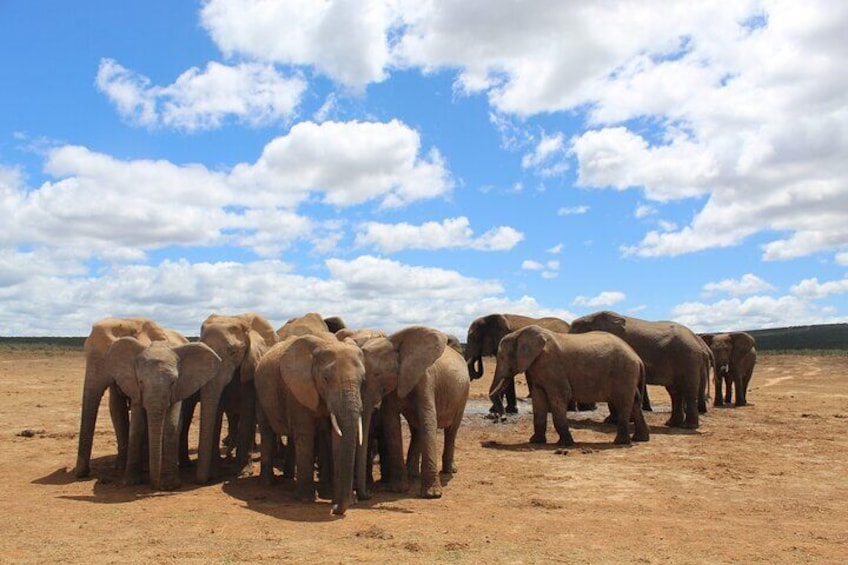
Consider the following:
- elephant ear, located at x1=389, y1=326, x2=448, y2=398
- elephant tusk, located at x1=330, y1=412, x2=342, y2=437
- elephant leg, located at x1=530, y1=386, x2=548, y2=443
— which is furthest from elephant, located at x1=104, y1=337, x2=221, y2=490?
elephant leg, located at x1=530, y1=386, x2=548, y2=443

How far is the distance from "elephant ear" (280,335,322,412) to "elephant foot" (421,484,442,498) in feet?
6.63

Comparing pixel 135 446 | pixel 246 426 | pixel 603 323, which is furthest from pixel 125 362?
pixel 603 323

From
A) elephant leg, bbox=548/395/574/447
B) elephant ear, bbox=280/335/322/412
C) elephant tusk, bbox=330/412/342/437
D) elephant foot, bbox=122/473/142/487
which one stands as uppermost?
elephant ear, bbox=280/335/322/412

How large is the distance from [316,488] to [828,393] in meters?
30.1

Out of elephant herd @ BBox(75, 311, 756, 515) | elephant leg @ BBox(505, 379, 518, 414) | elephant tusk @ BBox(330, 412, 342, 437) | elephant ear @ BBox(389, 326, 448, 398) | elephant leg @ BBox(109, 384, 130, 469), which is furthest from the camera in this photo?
elephant leg @ BBox(505, 379, 518, 414)

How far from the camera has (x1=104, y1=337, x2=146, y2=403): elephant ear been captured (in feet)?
37.0

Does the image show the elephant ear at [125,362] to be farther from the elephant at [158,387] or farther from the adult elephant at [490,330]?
the adult elephant at [490,330]

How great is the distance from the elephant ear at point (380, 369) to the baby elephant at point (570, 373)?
242 inches

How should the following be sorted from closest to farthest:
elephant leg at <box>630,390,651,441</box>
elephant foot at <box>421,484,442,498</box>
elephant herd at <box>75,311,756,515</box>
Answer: elephant herd at <box>75,311,756,515</box>, elephant foot at <box>421,484,442,498</box>, elephant leg at <box>630,390,651,441</box>

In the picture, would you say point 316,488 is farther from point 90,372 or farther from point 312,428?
point 90,372

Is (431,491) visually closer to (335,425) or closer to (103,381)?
(335,425)

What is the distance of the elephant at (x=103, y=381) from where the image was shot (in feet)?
39.8

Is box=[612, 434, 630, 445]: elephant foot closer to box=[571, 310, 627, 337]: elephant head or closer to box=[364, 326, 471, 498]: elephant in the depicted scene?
box=[571, 310, 627, 337]: elephant head

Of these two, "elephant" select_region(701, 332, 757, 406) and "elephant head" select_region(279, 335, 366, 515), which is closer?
"elephant head" select_region(279, 335, 366, 515)
